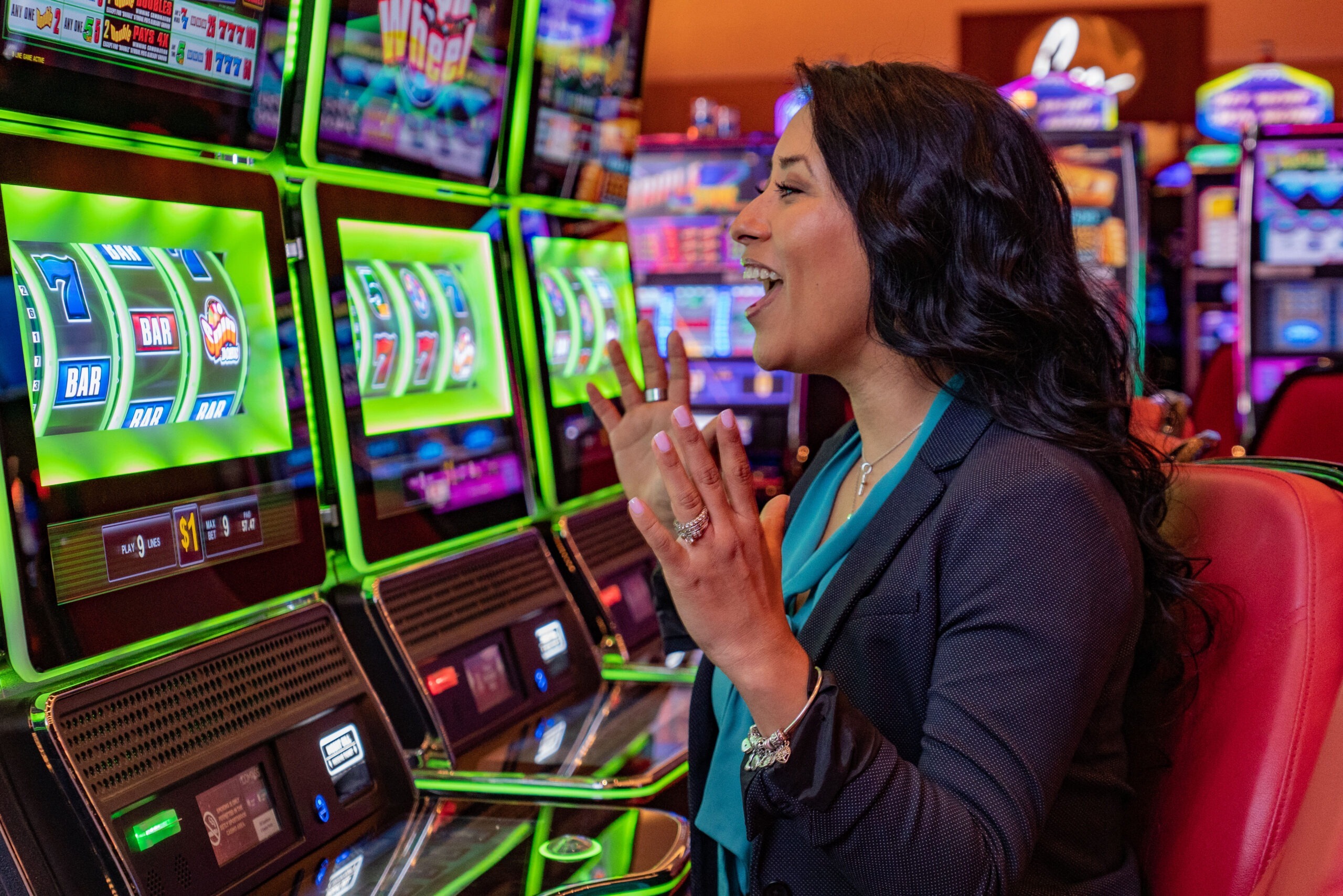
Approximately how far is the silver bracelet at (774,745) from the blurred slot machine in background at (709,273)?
471cm

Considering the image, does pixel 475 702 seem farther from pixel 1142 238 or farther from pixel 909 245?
pixel 1142 238

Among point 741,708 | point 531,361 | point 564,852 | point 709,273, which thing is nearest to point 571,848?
point 564,852

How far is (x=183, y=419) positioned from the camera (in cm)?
159

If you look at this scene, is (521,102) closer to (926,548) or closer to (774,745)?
(926,548)

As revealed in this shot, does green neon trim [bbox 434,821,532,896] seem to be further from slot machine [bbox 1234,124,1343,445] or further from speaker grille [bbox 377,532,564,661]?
slot machine [bbox 1234,124,1343,445]

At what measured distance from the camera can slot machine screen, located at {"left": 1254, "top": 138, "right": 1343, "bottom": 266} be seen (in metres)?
5.62

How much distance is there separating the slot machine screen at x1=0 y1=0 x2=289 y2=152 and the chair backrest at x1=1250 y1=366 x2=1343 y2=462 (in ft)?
→ 8.49

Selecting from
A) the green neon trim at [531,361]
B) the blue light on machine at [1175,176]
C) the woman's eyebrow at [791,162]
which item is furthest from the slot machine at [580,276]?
the blue light on machine at [1175,176]

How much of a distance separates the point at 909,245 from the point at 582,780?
3.07 feet

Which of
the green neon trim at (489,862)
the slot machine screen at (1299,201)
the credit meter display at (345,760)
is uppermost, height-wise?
the slot machine screen at (1299,201)

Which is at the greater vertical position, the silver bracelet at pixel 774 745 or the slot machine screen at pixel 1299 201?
the slot machine screen at pixel 1299 201

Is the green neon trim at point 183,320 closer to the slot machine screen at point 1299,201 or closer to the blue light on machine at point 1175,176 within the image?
the slot machine screen at point 1299,201

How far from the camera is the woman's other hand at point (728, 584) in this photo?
1.13 m

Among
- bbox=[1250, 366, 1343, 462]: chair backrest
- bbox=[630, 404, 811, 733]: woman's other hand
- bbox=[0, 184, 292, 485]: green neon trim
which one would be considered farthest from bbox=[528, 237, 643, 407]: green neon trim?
bbox=[1250, 366, 1343, 462]: chair backrest
